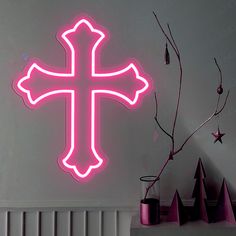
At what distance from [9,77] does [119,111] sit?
652mm

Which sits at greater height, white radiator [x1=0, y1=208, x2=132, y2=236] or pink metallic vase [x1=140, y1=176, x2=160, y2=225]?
pink metallic vase [x1=140, y1=176, x2=160, y2=225]

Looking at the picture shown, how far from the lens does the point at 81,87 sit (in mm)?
2049

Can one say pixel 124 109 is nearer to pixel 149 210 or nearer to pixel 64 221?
pixel 149 210

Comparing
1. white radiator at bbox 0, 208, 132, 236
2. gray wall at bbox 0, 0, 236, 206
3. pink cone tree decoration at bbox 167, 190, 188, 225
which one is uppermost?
gray wall at bbox 0, 0, 236, 206

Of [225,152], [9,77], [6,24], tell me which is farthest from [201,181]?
[6,24]

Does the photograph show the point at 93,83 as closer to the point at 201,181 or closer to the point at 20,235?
the point at 201,181

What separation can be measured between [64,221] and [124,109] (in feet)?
2.35

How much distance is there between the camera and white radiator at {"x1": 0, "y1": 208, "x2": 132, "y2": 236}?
2.05 meters

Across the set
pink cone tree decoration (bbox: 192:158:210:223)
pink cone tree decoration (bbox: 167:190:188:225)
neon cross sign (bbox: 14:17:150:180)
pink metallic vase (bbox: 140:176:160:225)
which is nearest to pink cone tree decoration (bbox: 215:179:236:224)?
pink cone tree decoration (bbox: 192:158:210:223)

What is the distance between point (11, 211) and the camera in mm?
2068

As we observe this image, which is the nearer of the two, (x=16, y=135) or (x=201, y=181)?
(x=201, y=181)

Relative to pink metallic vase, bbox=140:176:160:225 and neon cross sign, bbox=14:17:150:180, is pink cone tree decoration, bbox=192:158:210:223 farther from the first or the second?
neon cross sign, bbox=14:17:150:180

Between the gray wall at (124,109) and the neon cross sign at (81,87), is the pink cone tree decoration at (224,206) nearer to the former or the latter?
the gray wall at (124,109)

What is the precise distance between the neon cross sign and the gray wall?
5 centimetres
